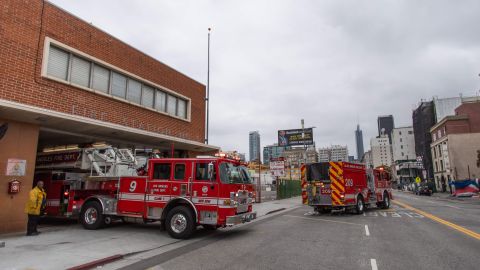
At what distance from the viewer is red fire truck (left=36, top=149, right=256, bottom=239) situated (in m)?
11.0

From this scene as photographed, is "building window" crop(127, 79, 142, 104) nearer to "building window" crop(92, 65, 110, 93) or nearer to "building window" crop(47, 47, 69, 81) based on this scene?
"building window" crop(92, 65, 110, 93)

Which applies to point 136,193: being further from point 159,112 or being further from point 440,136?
point 440,136

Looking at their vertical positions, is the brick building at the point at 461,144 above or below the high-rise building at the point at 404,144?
below

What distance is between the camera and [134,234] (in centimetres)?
1175

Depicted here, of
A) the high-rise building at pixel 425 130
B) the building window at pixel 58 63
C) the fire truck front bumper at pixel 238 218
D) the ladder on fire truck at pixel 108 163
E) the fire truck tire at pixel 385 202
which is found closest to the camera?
the fire truck front bumper at pixel 238 218

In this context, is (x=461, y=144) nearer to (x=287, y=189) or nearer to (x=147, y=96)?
(x=287, y=189)

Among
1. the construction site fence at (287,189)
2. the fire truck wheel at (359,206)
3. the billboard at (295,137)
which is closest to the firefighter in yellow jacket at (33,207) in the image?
the fire truck wheel at (359,206)

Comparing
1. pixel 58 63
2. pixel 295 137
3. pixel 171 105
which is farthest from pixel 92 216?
pixel 295 137

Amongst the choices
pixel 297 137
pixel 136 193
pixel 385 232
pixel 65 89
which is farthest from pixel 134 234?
pixel 297 137

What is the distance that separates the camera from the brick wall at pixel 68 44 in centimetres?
1164

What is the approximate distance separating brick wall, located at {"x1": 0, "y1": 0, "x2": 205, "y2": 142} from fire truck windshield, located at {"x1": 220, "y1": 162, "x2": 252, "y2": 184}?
669 centimetres

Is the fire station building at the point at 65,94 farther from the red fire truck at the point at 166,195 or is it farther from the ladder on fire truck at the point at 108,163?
the red fire truck at the point at 166,195

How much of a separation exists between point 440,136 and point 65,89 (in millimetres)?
70160

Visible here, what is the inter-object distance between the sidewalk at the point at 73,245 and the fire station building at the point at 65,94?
180 centimetres
